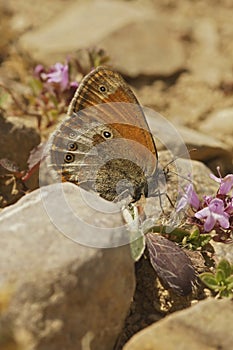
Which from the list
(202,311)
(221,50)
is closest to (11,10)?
(221,50)

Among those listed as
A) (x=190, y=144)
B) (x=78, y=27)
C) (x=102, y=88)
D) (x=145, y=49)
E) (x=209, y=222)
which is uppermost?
(x=102, y=88)

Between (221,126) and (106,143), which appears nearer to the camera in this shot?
(106,143)

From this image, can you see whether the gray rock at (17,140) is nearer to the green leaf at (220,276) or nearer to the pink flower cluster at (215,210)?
the pink flower cluster at (215,210)

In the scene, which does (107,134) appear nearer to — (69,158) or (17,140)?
(69,158)

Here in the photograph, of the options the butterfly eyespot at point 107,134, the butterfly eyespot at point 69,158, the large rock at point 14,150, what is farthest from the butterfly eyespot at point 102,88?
the large rock at point 14,150

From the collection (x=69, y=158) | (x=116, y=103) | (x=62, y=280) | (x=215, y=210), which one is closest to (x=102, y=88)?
(x=116, y=103)

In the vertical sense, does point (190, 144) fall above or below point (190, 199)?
below
